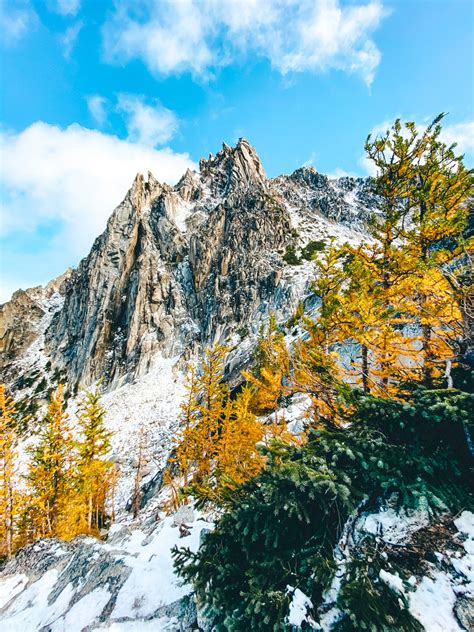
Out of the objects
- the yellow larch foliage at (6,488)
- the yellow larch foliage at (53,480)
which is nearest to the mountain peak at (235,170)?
the yellow larch foliage at (53,480)

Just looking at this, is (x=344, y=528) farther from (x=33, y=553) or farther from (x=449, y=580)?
(x=33, y=553)

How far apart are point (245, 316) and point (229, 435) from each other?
133 ft

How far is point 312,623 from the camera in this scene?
3.04m

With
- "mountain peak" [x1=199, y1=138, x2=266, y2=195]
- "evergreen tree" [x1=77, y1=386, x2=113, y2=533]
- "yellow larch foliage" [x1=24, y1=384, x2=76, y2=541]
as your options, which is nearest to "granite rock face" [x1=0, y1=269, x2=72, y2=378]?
"mountain peak" [x1=199, y1=138, x2=266, y2=195]

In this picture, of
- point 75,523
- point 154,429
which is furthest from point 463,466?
point 154,429

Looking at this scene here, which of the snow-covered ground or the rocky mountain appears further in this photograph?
the snow-covered ground

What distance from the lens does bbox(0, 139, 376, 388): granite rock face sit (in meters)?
55.8

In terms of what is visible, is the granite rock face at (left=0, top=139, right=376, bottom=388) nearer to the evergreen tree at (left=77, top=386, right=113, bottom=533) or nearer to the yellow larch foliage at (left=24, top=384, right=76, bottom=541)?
the evergreen tree at (left=77, top=386, right=113, bottom=533)

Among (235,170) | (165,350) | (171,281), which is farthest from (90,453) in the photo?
(235,170)

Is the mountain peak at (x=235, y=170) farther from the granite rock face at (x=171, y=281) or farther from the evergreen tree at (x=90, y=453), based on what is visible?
the evergreen tree at (x=90, y=453)

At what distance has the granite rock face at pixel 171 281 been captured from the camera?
55.8 meters

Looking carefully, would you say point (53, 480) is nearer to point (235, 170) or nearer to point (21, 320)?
point (21, 320)

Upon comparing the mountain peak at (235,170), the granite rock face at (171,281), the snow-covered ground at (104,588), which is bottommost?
the snow-covered ground at (104,588)

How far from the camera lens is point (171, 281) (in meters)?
64.6
